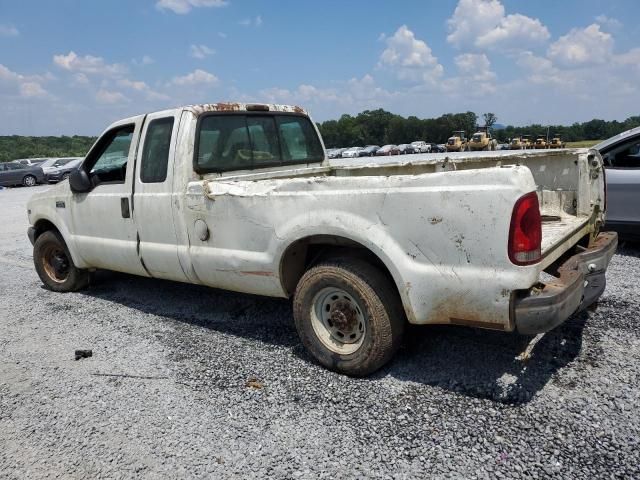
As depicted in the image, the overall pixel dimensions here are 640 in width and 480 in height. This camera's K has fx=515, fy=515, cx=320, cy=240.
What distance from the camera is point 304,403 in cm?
325

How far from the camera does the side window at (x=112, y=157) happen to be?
499 centimetres

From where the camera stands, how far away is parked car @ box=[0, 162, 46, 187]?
2773 centimetres

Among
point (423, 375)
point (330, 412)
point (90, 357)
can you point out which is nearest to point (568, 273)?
point (423, 375)

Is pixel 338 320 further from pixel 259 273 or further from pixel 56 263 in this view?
pixel 56 263

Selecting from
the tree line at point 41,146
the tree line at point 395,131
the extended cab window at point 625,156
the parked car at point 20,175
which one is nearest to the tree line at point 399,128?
the tree line at point 395,131

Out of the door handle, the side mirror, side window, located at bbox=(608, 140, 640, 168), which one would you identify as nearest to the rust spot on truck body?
the door handle

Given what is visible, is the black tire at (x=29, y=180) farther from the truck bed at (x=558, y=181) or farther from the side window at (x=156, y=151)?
the truck bed at (x=558, y=181)

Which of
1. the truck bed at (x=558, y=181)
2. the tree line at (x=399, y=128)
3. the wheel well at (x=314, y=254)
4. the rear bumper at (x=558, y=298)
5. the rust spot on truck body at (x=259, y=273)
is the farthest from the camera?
the tree line at (x=399, y=128)

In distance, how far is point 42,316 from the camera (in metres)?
5.29

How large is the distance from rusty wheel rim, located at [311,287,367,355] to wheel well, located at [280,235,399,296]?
0.27 metres

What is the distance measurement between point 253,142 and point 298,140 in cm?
69

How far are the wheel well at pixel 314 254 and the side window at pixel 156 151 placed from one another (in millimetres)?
1455

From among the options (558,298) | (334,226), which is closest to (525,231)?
(558,298)

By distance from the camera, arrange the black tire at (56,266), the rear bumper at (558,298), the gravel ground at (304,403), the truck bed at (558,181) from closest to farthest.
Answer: the gravel ground at (304,403) → the rear bumper at (558,298) → the truck bed at (558,181) → the black tire at (56,266)
